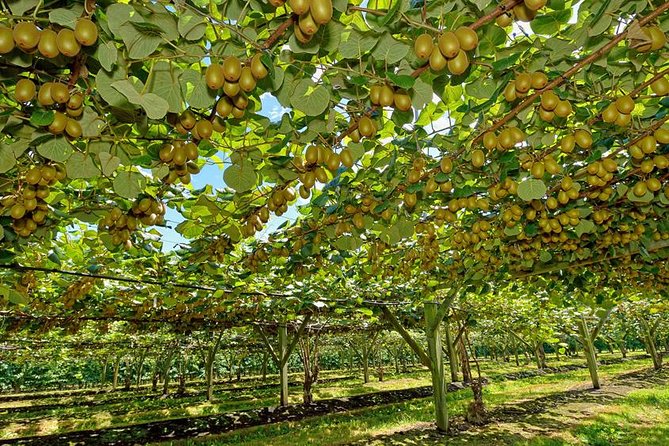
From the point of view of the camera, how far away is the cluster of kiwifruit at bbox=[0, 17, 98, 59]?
1196 mm

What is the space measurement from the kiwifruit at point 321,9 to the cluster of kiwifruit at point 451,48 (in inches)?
16.5

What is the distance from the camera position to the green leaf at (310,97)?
5.81 ft

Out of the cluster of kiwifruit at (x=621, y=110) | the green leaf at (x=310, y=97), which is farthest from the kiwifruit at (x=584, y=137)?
the green leaf at (x=310, y=97)

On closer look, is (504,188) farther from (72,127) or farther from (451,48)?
(72,127)

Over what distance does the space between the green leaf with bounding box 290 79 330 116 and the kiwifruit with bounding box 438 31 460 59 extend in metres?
0.56

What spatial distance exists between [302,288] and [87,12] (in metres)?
6.99

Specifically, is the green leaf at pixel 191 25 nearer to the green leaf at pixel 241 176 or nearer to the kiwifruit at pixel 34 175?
the green leaf at pixel 241 176

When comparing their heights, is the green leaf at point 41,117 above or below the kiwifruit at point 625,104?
below

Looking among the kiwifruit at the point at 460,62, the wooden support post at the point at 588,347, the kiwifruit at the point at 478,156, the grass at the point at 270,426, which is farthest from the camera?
the wooden support post at the point at 588,347

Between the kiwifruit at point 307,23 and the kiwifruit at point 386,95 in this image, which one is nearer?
the kiwifruit at point 307,23

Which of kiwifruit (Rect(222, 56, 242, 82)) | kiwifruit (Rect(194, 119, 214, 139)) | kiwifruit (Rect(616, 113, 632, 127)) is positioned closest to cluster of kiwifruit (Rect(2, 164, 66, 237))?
kiwifruit (Rect(194, 119, 214, 139))

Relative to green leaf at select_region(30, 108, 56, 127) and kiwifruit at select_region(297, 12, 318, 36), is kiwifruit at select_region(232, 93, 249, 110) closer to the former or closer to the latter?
kiwifruit at select_region(297, 12, 318, 36)

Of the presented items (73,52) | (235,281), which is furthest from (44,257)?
(73,52)

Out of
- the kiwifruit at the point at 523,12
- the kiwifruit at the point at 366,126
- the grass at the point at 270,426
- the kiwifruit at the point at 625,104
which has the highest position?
the kiwifruit at the point at 523,12
